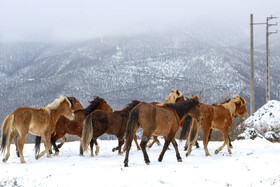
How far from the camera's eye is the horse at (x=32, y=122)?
9.70 meters

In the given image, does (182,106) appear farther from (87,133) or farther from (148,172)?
(87,133)

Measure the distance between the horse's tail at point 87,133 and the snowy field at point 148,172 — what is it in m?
0.47

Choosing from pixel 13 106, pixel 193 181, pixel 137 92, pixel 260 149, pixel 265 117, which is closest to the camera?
pixel 193 181

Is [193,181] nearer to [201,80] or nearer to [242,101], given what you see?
[242,101]

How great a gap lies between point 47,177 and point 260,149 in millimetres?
7967

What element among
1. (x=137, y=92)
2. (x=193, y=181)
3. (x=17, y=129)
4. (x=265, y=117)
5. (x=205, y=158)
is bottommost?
(x=137, y=92)

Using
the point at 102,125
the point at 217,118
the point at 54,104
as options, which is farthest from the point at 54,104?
the point at 217,118

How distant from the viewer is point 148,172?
7805 millimetres

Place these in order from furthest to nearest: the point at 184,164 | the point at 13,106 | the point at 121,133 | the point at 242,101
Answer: the point at 13,106, the point at 242,101, the point at 121,133, the point at 184,164

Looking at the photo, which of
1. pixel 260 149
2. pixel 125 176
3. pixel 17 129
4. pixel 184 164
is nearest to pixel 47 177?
pixel 125 176

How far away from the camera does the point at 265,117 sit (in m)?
19.4

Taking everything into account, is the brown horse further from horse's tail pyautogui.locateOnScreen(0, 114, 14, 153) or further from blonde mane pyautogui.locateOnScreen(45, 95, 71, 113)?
horse's tail pyautogui.locateOnScreen(0, 114, 14, 153)

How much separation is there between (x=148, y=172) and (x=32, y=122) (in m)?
4.06

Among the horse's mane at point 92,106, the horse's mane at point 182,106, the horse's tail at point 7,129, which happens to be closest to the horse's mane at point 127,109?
the horse's mane at point 92,106
